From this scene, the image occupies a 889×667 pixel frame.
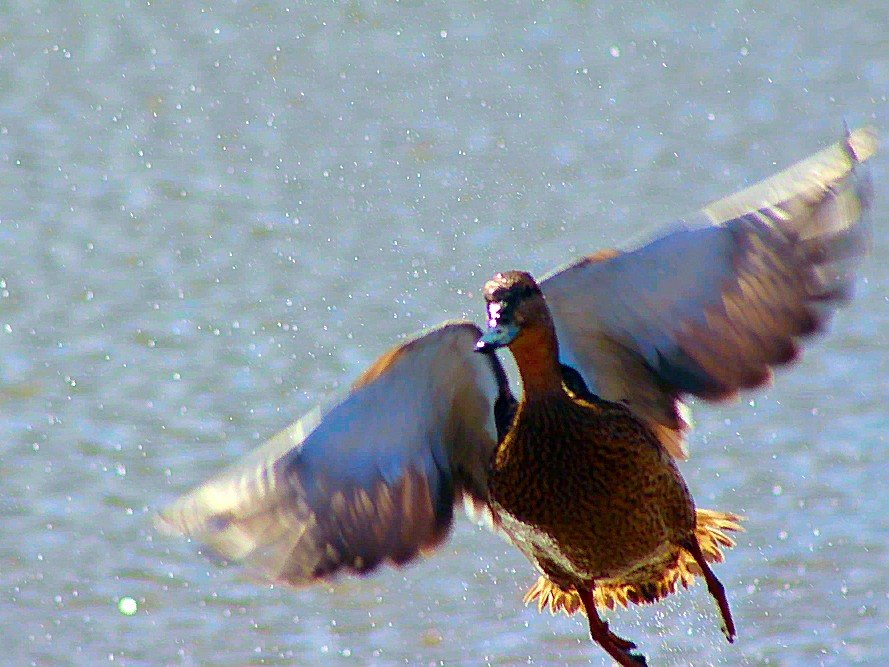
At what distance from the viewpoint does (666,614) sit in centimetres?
604

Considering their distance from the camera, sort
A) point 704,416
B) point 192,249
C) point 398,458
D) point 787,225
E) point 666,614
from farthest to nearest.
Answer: point 192,249
point 704,416
point 666,614
point 398,458
point 787,225

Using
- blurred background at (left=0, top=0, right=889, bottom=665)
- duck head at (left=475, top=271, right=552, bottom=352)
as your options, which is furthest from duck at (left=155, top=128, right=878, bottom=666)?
blurred background at (left=0, top=0, right=889, bottom=665)

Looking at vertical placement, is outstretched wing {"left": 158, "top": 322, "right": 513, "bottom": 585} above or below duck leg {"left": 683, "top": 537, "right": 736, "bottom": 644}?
above

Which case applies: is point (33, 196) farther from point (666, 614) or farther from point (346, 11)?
point (666, 614)

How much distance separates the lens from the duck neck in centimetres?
446

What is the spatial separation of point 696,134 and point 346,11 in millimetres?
2952

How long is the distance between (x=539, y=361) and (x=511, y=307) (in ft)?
0.96

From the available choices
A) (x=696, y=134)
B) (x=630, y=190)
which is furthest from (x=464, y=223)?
(x=696, y=134)

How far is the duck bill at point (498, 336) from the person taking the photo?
4164mm

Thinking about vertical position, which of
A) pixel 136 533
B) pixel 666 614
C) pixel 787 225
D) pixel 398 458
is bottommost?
pixel 666 614

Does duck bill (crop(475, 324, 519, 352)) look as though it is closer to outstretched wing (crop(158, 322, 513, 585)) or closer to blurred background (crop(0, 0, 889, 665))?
outstretched wing (crop(158, 322, 513, 585))

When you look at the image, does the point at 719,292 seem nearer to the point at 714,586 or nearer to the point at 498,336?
the point at 498,336

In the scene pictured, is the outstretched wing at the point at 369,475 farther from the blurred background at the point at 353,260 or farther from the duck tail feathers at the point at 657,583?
the blurred background at the point at 353,260

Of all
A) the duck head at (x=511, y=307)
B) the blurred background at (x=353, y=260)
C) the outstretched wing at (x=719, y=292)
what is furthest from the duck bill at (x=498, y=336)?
the blurred background at (x=353, y=260)
